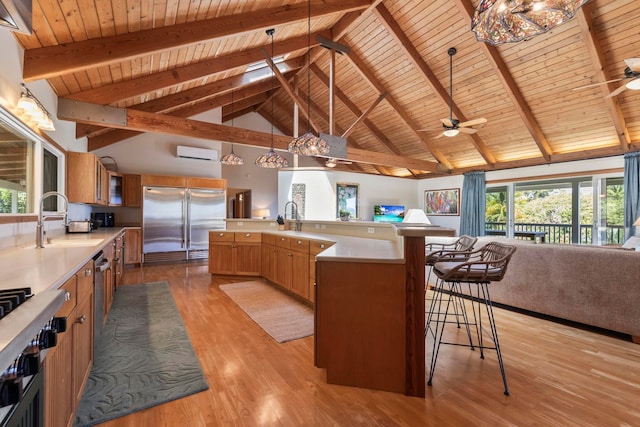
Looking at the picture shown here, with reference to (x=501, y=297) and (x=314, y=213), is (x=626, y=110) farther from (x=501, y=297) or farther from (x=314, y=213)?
(x=314, y=213)

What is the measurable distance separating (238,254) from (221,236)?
1.46 feet

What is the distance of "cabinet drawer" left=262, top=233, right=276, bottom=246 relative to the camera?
4.52 m

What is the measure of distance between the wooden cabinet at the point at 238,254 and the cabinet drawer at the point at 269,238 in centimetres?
17

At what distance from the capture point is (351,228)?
147 inches

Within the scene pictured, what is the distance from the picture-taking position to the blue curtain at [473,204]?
8.14 meters

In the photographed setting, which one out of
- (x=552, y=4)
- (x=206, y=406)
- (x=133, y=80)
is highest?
(x=133, y=80)

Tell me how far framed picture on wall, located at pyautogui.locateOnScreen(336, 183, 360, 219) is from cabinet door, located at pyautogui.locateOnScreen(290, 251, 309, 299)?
5.51m

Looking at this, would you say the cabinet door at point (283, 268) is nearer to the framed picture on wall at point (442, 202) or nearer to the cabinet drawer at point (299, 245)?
the cabinet drawer at point (299, 245)

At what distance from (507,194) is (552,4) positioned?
289 inches

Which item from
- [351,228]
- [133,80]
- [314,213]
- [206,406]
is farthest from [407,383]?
[314,213]

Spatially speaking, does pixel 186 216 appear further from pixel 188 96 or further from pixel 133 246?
pixel 188 96

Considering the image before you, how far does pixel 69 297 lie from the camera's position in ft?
4.38

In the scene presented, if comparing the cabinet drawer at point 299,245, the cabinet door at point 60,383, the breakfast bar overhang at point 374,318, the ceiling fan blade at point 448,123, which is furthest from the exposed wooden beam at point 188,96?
the breakfast bar overhang at point 374,318

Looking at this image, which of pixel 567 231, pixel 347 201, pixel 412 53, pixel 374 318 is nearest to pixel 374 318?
pixel 374 318
